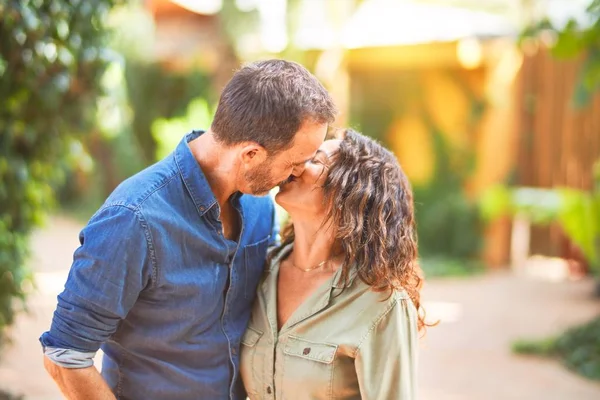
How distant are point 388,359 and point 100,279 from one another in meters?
0.83

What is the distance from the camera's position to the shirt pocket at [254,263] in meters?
2.26

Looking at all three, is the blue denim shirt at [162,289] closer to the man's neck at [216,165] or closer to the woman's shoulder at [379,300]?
the man's neck at [216,165]

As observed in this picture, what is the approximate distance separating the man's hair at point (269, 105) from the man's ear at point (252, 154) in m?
0.01

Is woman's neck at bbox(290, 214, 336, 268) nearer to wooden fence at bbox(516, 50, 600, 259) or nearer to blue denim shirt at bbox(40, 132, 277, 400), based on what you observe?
blue denim shirt at bbox(40, 132, 277, 400)

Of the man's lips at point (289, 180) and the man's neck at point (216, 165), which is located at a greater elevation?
the man's neck at point (216, 165)

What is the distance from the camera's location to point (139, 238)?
1828 millimetres

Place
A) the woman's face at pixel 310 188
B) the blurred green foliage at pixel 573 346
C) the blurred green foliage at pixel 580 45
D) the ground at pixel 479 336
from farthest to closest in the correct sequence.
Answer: the blurred green foliage at pixel 573 346 < the ground at pixel 479 336 < the blurred green foliage at pixel 580 45 < the woman's face at pixel 310 188

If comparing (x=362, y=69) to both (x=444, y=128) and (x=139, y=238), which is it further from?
(x=139, y=238)

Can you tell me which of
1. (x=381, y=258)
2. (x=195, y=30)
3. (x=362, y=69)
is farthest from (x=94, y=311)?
(x=195, y=30)

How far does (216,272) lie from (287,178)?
35 centimetres

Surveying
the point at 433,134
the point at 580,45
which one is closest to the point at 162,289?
the point at 580,45

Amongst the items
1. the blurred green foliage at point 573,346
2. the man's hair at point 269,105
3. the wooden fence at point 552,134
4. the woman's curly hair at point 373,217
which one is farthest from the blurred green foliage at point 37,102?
the wooden fence at point 552,134

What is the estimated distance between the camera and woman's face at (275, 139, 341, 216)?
2.16 meters

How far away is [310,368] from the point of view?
210cm
